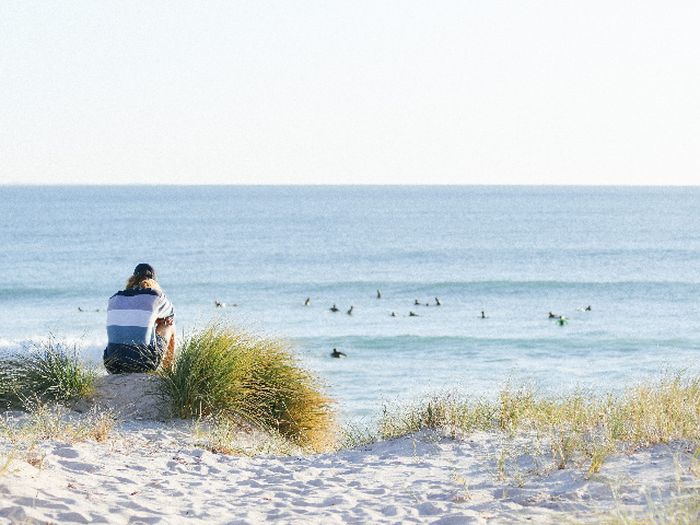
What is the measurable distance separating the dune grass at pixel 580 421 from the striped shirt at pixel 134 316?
8.56ft

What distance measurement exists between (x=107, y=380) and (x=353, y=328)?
63.1 feet

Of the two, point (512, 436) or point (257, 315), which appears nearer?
point (512, 436)

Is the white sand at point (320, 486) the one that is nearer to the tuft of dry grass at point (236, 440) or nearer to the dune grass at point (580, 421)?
the dune grass at point (580, 421)

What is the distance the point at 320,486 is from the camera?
712 centimetres

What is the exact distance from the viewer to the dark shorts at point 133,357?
10.2 m

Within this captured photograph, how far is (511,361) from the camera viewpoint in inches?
931

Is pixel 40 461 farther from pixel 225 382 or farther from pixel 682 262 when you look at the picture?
pixel 682 262

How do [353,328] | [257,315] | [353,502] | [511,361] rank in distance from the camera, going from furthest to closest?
[257,315], [353,328], [511,361], [353,502]

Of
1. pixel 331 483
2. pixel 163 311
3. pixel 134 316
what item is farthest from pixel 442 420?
pixel 134 316

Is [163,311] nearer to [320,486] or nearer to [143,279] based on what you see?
[143,279]

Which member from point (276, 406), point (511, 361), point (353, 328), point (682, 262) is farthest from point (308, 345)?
point (682, 262)

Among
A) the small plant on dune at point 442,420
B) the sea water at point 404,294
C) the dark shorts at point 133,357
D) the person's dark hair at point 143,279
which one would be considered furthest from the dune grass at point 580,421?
the person's dark hair at point 143,279

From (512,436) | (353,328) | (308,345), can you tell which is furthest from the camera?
(353,328)

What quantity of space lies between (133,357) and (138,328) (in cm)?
44
